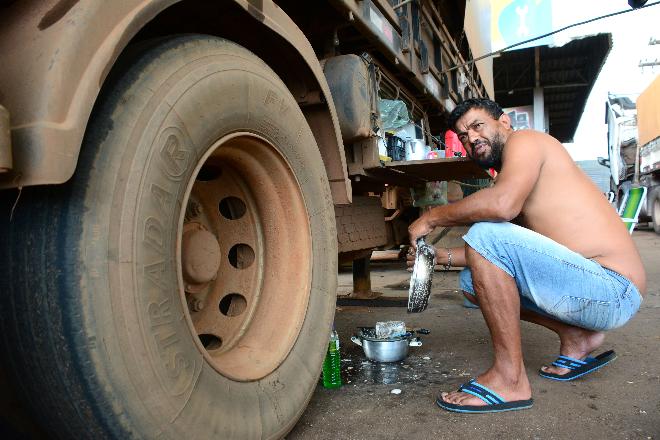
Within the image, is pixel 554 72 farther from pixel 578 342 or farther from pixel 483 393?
pixel 483 393

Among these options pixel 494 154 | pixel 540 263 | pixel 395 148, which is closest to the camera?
pixel 540 263

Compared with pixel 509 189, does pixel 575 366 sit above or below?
below

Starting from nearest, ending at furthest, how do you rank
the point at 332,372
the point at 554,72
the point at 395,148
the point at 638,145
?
the point at 332,372 < the point at 395,148 < the point at 638,145 < the point at 554,72

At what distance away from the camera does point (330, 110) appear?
1952mm

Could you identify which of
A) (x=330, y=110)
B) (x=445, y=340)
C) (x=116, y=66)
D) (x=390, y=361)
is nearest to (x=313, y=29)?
(x=330, y=110)

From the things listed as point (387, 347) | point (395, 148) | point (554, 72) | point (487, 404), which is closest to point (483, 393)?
point (487, 404)

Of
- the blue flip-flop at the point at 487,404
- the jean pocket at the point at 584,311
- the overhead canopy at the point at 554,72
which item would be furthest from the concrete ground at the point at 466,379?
the overhead canopy at the point at 554,72

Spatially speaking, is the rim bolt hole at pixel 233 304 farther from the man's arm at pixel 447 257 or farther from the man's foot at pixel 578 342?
the man's foot at pixel 578 342

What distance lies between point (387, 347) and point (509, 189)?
38.2 inches

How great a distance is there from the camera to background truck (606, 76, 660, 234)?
37.4 ft

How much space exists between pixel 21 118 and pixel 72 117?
80 mm

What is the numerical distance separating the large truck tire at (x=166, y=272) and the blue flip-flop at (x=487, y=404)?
57 centimetres

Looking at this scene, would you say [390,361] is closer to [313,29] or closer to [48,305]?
[313,29]

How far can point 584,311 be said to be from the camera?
6.88 feet
